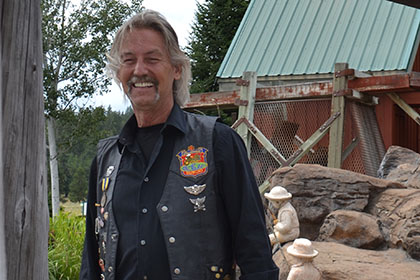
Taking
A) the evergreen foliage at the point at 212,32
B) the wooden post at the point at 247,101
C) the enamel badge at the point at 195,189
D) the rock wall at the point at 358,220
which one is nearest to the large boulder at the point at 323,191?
the rock wall at the point at 358,220

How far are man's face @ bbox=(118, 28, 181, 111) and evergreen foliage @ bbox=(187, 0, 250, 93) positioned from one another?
1610 centimetres

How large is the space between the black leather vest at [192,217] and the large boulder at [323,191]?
4.54 m

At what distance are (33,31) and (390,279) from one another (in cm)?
397

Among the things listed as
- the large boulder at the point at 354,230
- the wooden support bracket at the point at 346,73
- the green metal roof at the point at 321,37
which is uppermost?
the green metal roof at the point at 321,37

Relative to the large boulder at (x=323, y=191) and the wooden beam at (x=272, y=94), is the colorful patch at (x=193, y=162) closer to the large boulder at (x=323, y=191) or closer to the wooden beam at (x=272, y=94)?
the large boulder at (x=323, y=191)

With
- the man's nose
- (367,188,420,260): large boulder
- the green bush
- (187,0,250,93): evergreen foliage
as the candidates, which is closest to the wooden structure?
(367,188,420,260): large boulder

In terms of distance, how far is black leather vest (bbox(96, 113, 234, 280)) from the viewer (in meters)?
2.39

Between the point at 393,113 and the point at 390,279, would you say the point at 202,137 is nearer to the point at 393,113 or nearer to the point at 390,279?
the point at 390,279

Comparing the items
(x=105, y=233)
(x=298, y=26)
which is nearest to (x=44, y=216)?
(x=105, y=233)

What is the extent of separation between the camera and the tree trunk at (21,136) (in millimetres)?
2109

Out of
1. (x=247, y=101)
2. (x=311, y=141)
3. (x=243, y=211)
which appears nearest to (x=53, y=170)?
(x=247, y=101)

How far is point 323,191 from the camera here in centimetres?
694

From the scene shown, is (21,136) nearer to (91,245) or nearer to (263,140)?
(91,245)

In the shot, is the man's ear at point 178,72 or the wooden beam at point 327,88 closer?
the man's ear at point 178,72
